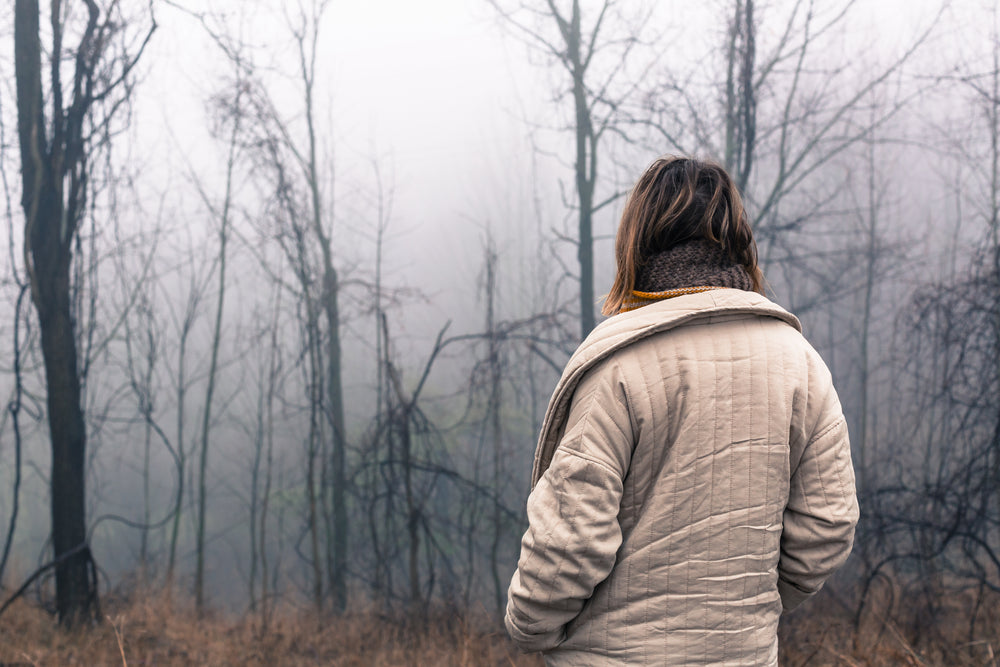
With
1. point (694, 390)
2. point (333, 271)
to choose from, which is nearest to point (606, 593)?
point (694, 390)

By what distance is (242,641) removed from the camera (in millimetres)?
3115

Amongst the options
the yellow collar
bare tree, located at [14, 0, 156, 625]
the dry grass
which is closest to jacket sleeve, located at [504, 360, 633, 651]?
the yellow collar

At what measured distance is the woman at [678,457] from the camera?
3.32ft

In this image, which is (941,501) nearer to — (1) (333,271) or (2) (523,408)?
(2) (523,408)

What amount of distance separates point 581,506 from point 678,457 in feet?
0.59

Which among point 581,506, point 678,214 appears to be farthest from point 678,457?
point 678,214

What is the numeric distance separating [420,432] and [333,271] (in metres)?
1.11

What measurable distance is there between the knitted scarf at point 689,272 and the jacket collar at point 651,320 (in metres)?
0.02

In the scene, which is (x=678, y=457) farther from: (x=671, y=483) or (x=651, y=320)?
(x=651, y=320)

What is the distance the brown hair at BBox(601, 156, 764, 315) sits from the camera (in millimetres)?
1068

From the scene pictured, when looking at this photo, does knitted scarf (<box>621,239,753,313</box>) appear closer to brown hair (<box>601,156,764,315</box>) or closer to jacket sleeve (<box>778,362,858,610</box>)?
brown hair (<box>601,156,764,315</box>)

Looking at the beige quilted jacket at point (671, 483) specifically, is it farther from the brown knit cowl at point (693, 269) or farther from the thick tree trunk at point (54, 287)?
the thick tree trunk at point (54, 287)

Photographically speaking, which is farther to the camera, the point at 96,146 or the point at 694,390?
the point at 96,146

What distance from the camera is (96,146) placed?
12.2 ft
